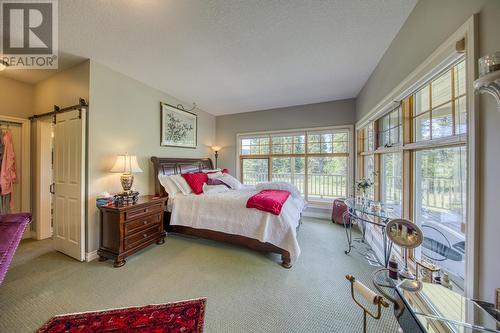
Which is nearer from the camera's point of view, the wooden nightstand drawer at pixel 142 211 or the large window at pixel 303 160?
the wooden nightstand drawer at pixel 142 211

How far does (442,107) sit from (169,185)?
11.7ft

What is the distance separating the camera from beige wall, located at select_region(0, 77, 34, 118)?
2855 mm

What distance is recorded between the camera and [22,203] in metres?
3.08

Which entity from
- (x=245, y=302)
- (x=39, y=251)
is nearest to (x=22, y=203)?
(x=39, y=251)

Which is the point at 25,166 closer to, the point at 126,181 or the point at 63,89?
the point at 63,89

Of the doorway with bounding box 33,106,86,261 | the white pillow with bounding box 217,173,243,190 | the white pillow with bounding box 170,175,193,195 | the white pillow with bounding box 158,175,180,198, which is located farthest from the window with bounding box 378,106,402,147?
the doorway with bounding box 33,106,86,261

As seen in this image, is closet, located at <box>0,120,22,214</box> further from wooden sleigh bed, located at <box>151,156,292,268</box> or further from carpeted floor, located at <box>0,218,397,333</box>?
wooden sleigh bed, located at <box>151,156,292,268</box>

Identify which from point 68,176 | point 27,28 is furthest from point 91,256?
point 27,28

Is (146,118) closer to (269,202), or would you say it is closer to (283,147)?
(269,202)

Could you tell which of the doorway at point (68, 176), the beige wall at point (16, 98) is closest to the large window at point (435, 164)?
the doorway at point (68, 176)

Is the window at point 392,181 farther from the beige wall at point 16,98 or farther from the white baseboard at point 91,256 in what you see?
the beige wall at point 16,98

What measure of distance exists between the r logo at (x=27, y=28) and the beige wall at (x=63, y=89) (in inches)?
13.3

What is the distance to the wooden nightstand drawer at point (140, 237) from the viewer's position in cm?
241

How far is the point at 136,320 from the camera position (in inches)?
59.2
